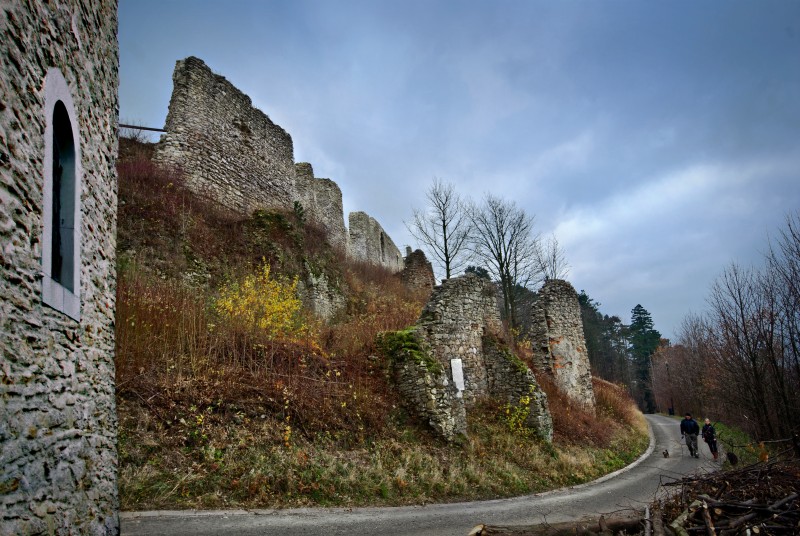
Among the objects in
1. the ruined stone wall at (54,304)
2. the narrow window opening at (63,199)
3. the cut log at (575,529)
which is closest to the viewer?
the ruined stone wall at (54,304)

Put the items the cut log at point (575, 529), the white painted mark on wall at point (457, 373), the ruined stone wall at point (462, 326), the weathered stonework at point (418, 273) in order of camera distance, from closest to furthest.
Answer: the cut log at point (575, 529)
the white painted mark on wall at point (457, 373)
the ruined stone wall at point (462, 326)
the weathered stonework at point (418, 273)

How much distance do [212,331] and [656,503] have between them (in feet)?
27.2

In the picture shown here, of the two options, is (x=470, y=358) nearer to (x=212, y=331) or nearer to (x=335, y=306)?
(x=335, y=306)

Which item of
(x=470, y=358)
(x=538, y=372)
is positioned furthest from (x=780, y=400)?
(x=470, y=358)

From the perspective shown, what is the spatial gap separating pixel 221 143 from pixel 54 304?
1491 cm

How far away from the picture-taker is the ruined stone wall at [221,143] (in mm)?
16203

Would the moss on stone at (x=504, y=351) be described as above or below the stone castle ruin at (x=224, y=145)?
below

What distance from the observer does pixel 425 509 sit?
27.5ft

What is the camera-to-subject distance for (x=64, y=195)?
457cm

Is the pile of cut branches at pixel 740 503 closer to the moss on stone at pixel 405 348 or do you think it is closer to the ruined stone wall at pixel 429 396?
the ruined stone wall at pixel 429 396

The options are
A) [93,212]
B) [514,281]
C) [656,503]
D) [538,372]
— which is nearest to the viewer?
[93,212]

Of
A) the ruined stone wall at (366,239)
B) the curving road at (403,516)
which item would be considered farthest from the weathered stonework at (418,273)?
the curving road at (403,516)

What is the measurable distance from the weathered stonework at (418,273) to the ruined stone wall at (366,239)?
550 cm

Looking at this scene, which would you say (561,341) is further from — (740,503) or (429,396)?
(740,503)
